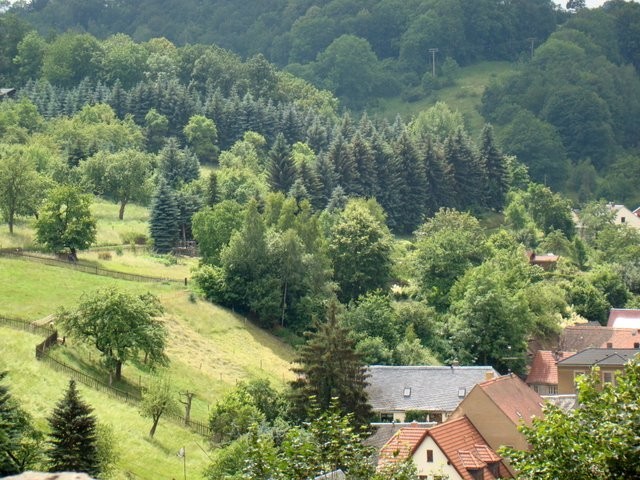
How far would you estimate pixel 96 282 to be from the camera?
256 ft


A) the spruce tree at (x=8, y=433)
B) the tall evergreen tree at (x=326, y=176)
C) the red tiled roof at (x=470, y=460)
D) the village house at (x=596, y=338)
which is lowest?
the village house at (x=596, y=338)

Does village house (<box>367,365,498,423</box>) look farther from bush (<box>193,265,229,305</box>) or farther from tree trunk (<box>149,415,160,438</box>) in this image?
bush (<box>193,265,229,305</box>)

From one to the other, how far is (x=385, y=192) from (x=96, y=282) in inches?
1695

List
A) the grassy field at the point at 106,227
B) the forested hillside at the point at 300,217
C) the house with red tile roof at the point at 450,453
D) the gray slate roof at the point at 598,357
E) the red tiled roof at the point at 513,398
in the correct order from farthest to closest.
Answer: the grassy field at the point at 106,227
the gray slate roof at the point at 598,357
the forested hillside at the point at 300,217
the red tiled roof at the point at 513,398
the house with red tile roof at the point at 450,453

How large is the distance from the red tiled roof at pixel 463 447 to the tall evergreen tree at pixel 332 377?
651 centimetres

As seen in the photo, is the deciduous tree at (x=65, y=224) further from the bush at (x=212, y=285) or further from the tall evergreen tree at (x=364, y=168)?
the tall evergreen tree at (x=364, y=168)

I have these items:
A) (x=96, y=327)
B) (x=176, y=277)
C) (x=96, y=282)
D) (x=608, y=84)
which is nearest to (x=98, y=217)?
(x=176, y=277)

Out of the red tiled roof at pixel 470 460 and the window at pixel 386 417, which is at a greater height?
the red tiled roof at pixel 470 460

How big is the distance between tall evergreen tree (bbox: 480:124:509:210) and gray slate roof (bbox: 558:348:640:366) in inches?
1852

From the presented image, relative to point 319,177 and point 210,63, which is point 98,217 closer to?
point 319,177

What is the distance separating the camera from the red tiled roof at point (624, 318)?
93481mm

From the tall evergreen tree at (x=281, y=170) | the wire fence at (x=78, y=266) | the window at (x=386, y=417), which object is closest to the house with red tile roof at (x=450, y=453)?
the window at (x=386, y=417)

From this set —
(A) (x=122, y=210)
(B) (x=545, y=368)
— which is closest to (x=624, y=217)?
(A) (x=122, y=210)

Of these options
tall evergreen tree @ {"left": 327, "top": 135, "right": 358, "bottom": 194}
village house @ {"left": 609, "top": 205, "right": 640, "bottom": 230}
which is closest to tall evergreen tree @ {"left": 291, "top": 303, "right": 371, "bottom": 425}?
tall evergreen tree @ {"left": 327, "top": 135, "right": 358, "bottom": 194}
